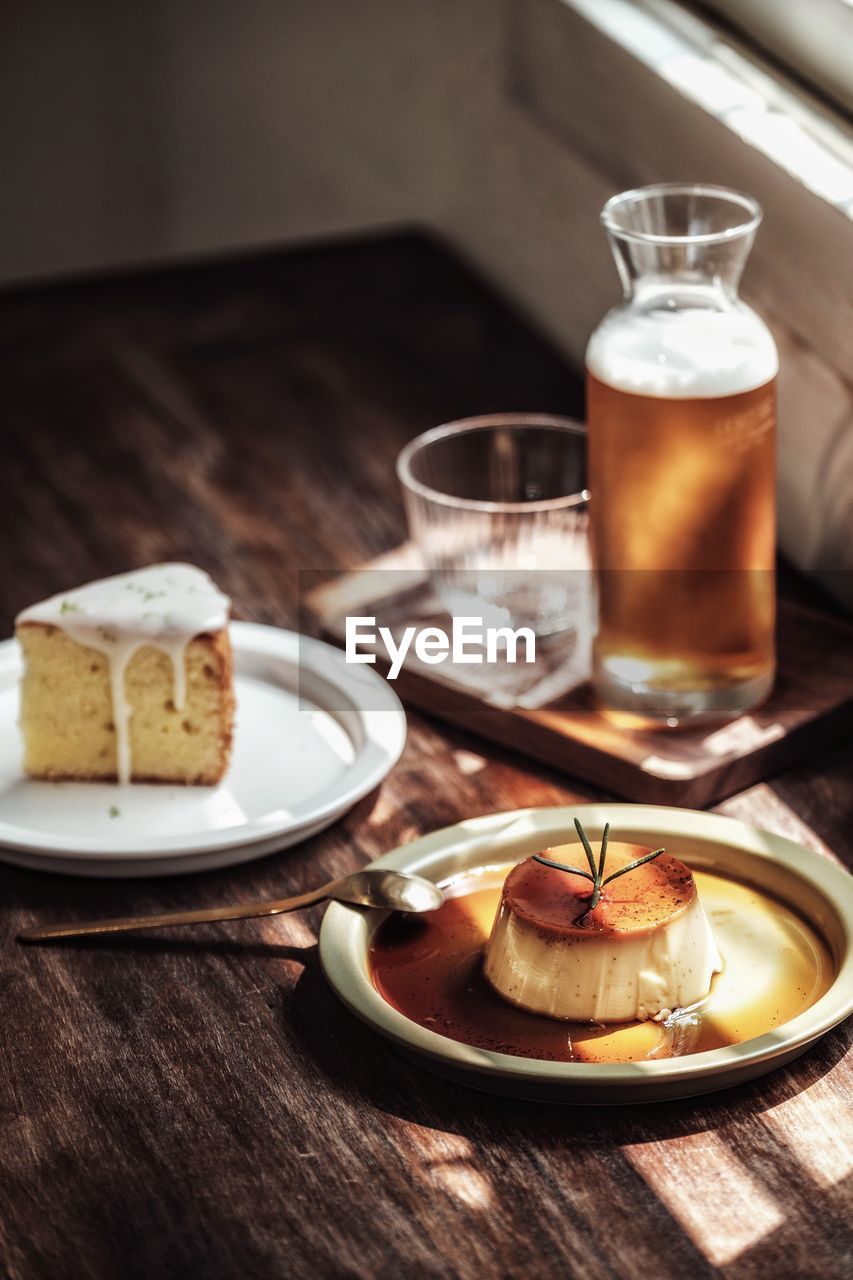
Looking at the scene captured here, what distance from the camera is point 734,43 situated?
56.5 inches

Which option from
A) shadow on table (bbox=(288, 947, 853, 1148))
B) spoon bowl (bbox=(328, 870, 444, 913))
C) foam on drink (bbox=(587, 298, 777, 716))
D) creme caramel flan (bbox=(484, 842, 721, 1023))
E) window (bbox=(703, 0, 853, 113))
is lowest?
shadow on table (bbox=(288, 947, 853, 1148))

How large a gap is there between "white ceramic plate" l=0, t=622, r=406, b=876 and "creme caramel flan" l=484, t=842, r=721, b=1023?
0.69 ft

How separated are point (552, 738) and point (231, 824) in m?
0.23

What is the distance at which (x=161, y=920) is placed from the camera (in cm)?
97

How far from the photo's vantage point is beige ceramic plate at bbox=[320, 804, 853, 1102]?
0.79 metres

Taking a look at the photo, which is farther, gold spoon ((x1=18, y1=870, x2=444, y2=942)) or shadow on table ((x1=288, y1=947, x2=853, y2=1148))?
gold spoon ((x1=18, y1=870, x2=444, y2=942))

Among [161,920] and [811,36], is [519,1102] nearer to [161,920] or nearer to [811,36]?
[161,920]

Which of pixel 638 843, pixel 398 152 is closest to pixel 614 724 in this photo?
pixel 638 843

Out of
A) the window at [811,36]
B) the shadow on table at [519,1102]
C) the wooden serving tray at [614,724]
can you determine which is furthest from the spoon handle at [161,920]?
the window at [811,36]

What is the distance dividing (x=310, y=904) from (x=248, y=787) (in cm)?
17

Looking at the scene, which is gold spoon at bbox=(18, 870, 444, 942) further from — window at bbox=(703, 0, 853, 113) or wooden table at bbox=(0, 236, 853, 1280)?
window at bbox=(703, 0, 853, 113)

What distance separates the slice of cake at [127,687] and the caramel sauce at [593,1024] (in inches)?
9.9

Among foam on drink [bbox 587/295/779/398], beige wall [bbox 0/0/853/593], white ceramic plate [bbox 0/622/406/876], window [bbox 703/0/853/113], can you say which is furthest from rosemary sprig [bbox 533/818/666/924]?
window [bbox 703/0/853/113]

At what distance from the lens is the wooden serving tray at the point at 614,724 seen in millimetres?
1084
